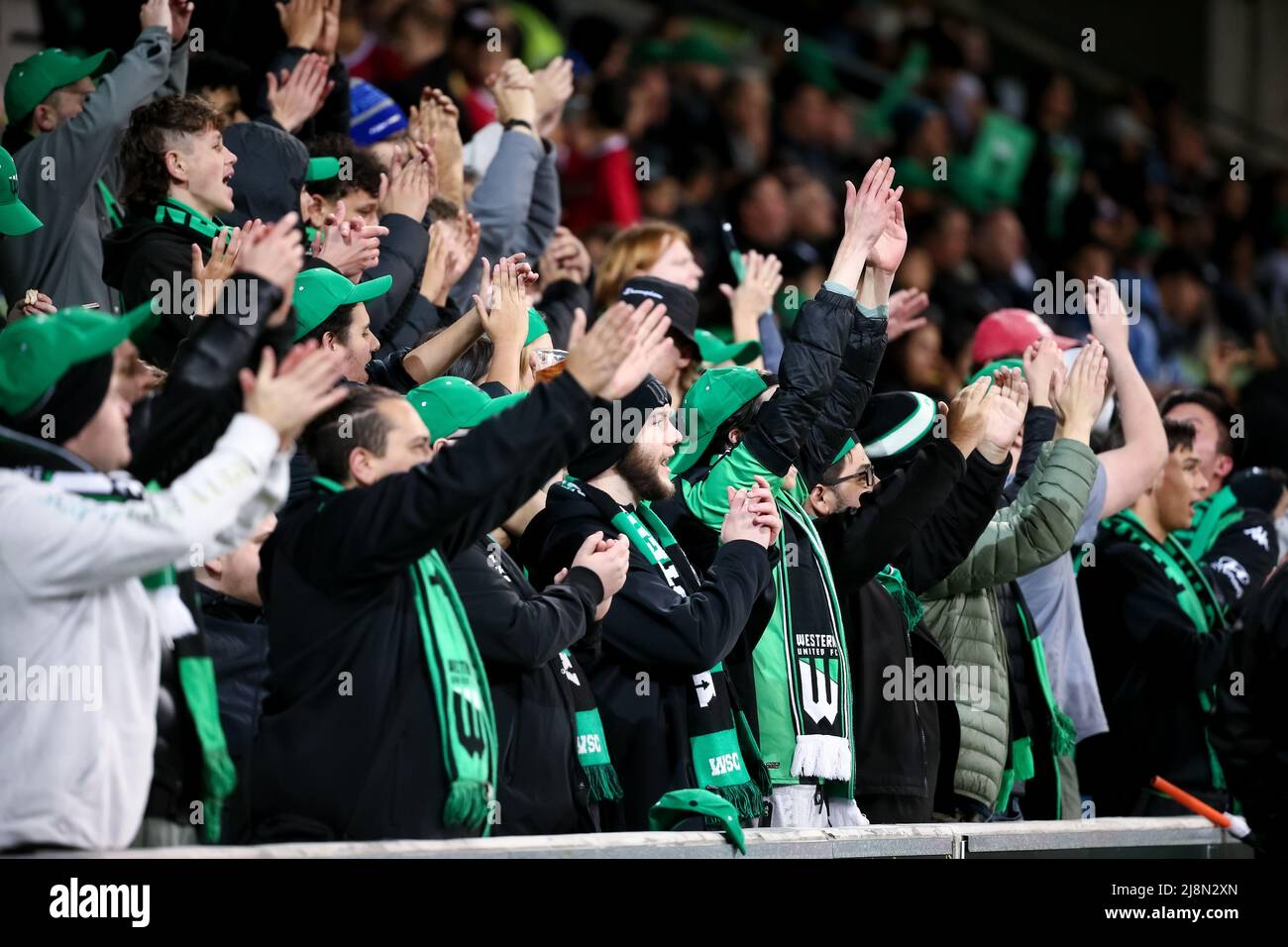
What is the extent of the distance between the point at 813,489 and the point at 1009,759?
0.96 meters

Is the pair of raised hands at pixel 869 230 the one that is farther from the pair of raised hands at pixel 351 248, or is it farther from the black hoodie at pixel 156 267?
the black hoodie at pixel 156 267

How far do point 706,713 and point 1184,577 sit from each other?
255cm

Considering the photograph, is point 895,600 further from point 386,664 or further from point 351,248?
point 386,664

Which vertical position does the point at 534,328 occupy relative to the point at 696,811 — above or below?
above

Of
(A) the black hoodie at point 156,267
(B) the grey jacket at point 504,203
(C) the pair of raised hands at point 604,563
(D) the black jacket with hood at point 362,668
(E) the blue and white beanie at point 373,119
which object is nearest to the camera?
(D) the black jacket with hood at point 362,668

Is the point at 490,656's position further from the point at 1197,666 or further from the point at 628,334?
the point at 1197,666

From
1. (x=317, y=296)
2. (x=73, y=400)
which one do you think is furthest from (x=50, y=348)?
(x=317, y=296)

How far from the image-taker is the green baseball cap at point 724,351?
6234 millimetres

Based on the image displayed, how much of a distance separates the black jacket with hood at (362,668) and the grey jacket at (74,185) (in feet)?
7.07

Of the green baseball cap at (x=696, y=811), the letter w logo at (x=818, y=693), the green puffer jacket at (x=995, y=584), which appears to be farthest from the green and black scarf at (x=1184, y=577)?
the green baseball cap at (x=696, y=811)

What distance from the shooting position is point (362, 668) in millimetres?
3404

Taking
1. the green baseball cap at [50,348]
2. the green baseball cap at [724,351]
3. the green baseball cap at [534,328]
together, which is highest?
the green baseball cap at [724,351]

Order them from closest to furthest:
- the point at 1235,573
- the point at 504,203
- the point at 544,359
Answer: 1. the point at 544,359
2. the point at 504,203
3. the point at 1235,573
